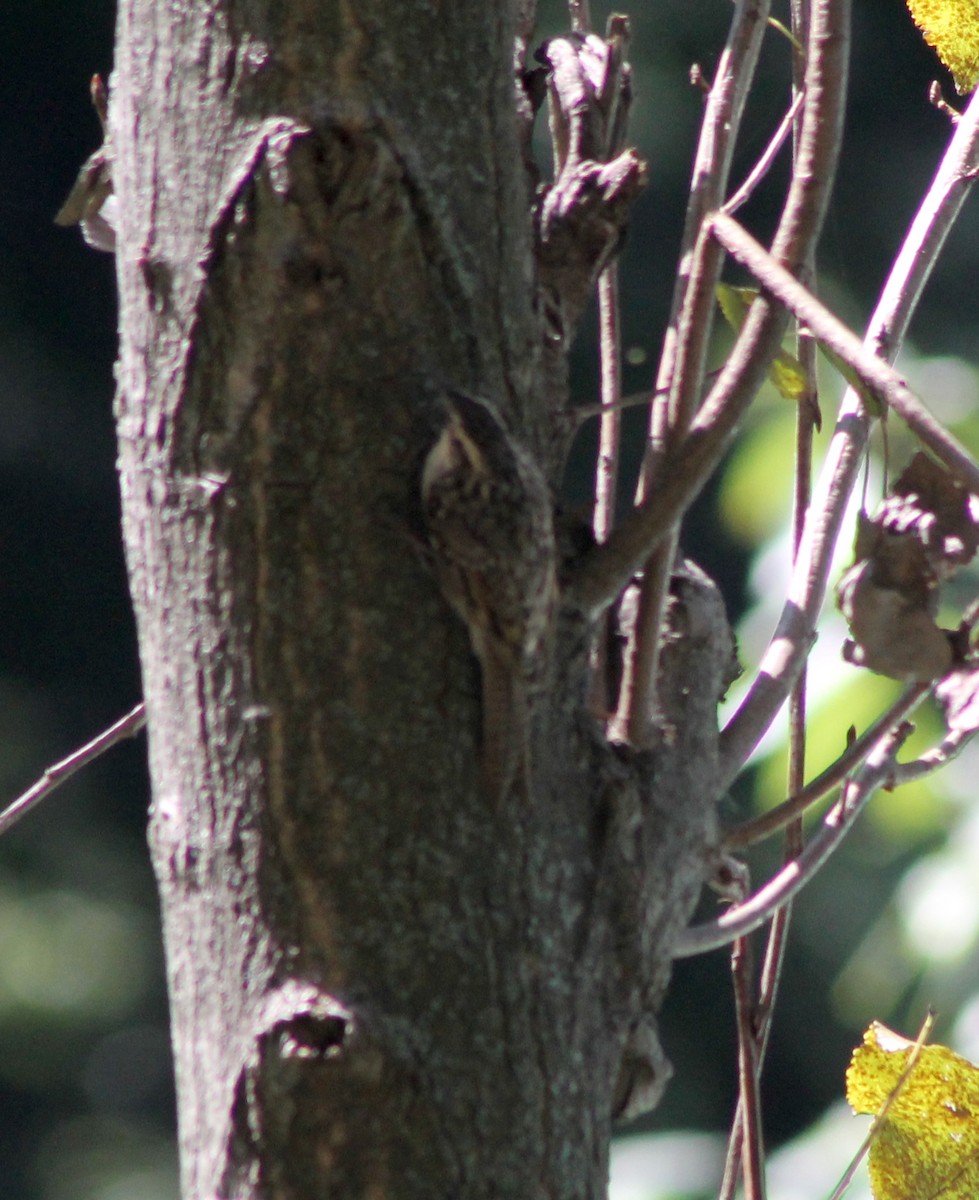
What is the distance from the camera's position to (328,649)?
579 mm

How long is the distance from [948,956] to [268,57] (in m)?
1.36

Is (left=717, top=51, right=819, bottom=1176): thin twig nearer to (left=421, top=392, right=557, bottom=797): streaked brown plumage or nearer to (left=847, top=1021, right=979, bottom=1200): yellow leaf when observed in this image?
(left=847, top=1021, right=979, bottom=1200): yellow leaf

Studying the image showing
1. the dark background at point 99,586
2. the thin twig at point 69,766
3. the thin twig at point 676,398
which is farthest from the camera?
the dark background at point 99,586

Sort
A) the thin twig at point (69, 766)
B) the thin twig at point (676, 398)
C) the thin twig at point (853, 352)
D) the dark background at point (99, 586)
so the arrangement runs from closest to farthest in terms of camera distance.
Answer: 1. the thin twig at point (853, 352)
2. the thin twig at point (676, 398)
3. the thin twig at point (69, 766)
4. the dark background at point (99, 586)

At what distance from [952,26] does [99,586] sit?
8.24ft

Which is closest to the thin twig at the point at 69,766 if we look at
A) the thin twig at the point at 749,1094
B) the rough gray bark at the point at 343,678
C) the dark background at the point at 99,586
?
the rough gray bark at the point at 343,678

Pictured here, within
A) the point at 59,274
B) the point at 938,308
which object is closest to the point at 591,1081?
the point at 938,308

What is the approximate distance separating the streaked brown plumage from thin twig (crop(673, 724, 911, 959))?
0.17m

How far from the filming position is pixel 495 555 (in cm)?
59

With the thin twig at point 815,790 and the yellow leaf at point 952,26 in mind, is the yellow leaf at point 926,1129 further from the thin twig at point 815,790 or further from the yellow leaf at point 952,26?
the yellow leaf at point 952,26

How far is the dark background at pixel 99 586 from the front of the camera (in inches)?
99.6

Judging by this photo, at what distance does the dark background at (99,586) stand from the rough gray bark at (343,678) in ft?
6.16

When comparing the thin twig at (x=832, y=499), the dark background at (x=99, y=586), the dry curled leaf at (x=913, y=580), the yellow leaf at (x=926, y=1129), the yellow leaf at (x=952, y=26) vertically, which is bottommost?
the yellow leaf at (x=926, y=1129)

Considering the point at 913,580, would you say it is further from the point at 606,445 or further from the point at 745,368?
the point at 606,445
